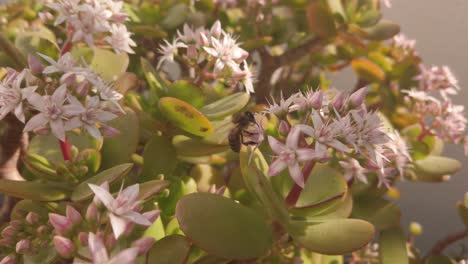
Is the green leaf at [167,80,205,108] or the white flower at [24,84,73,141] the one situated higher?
the white flower at [24,84,73,141]

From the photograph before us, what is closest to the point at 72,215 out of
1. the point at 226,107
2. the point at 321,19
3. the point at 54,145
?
the point at 54,145

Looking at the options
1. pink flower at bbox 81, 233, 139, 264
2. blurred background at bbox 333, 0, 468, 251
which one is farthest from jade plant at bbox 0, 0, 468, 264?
blurred background at bbox 333, 0, 468, 251

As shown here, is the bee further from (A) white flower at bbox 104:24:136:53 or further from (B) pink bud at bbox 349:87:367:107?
(A) white flower at bbox 104:24:136:53

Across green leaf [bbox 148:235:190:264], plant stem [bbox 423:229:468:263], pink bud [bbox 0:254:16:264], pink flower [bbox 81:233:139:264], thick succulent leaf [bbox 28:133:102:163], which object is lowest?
plant stem [bbox 423:229:468:263]

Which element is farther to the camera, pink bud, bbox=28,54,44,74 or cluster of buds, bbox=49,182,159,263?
pink bud, bbox=28,54,44,74

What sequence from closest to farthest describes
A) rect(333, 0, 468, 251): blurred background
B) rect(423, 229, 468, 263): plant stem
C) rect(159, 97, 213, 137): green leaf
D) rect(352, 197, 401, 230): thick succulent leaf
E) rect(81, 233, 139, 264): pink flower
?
rect(81, 233, 139, 264): pink flower, rect(159, 97, 213, 137): green leaf, rect(352, 197, 401, 230): thick succulent leaf, rect(423, 229, 468, 263): plant stem, rect(333, 0, 468, 251): blurred background

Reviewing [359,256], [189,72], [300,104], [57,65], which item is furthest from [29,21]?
[359,256]

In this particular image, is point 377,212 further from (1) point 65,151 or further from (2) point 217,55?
(1) point 65,151
